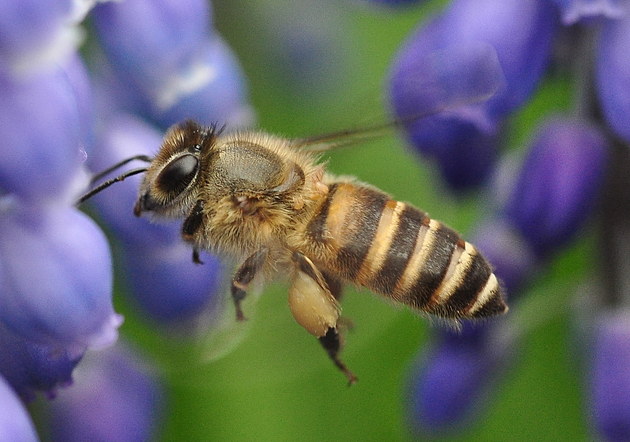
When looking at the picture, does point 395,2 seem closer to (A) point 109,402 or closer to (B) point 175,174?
(B) point 175,174

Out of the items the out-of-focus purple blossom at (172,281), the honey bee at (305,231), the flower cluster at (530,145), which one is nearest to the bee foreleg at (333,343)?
the honey bee at (305,231)

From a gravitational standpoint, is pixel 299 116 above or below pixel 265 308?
below

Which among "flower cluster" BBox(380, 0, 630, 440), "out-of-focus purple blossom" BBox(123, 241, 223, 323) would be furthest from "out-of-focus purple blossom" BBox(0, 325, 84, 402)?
"flower cluster" BBox(380, 0, 630, 440)

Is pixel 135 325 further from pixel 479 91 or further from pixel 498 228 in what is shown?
pixel 479 91

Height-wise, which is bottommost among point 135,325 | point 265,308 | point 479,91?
point 135,325

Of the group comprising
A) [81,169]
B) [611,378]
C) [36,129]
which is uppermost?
[36,129]

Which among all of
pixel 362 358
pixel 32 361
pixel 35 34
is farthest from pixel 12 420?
pixel 362 358

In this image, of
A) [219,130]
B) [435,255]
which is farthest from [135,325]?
[435,255]

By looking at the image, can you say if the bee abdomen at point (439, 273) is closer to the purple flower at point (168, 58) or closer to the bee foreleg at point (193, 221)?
the bee foreleg at point (193, 221)

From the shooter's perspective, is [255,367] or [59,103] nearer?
[59,103]
